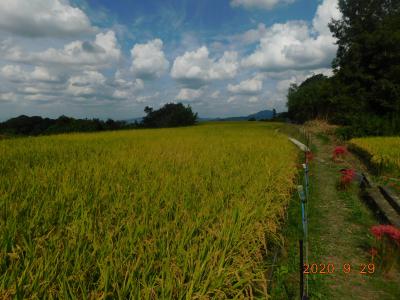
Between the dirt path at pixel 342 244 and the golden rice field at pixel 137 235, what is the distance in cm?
81

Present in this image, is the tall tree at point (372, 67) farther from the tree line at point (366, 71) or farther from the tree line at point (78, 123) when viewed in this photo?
the tree line at point (78, 123)

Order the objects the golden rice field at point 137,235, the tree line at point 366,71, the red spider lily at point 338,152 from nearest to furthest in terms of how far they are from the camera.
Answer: the golden rice field at point 137,235
the red spider lily at point 338,152
the tree line at point 366,71

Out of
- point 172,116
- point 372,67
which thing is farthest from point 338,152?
point 172,116

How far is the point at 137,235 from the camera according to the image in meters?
2.74

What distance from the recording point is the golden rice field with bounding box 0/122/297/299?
2.02 metres

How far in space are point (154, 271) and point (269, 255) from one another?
2.04 m

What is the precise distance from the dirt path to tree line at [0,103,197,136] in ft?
78.2

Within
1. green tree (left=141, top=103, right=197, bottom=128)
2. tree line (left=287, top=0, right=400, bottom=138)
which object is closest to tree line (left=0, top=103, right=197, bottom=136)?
green tree (left=141, top=103, right=197, bottom=128)

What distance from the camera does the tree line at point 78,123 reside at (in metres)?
36.6

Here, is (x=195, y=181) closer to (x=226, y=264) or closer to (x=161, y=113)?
(x=226, y=264)

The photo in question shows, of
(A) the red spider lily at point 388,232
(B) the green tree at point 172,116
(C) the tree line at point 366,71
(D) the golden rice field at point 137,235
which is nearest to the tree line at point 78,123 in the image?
(B) the green tree at point 172,116

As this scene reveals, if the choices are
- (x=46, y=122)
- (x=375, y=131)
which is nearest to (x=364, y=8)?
(x=375, y=131)

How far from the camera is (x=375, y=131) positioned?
16125mm

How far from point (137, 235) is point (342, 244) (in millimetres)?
3381
